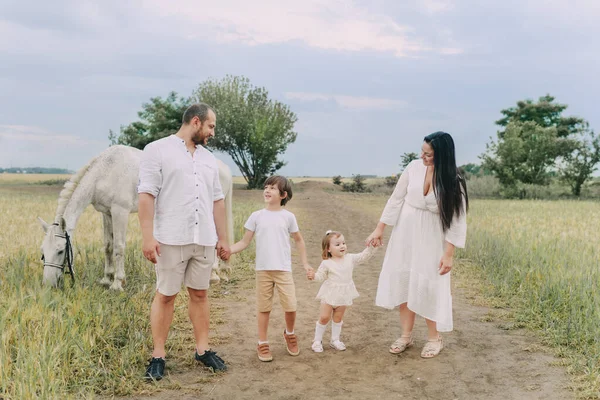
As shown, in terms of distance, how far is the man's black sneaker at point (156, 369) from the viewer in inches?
189

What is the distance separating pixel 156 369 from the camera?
15.8 ft

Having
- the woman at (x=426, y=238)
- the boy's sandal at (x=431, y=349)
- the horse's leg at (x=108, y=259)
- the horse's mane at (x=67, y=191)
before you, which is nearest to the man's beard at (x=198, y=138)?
the woman at (x=426, y=238)

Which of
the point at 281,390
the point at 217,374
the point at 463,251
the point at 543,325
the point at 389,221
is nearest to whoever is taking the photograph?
the point at 281,390

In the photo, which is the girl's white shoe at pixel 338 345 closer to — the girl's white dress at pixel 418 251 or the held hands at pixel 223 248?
the girl's white dress at pixel 418 251

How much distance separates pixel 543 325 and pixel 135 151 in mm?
6091

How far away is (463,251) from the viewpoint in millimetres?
11617

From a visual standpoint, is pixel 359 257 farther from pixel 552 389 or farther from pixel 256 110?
pixel 256 110

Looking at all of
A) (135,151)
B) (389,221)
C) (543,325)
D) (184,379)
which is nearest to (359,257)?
(389,221)

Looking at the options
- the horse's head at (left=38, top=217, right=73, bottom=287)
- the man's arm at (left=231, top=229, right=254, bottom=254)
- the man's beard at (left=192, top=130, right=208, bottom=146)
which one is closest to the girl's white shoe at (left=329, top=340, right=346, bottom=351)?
the man's arm at (left=231, top=229, right=254, bottom=254)

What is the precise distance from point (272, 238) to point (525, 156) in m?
34.4

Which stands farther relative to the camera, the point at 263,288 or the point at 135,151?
the point at 135,151

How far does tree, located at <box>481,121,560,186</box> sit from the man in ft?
112

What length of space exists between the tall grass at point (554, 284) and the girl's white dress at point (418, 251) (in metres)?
1.46

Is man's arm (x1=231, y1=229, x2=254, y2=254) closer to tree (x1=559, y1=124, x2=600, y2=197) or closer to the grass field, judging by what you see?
the grass field
